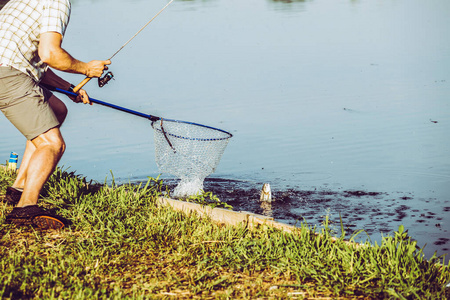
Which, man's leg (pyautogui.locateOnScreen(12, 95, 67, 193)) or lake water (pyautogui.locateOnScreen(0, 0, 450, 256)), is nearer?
man's leg (pyautogui.locateOnScreen(12, 95, 67, 193))

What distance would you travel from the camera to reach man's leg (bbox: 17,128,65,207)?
16.7ft

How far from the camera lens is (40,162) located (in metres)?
5.07

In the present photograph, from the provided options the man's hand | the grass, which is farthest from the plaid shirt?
the grass

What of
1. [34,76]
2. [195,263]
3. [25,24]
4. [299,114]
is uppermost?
[299,114]

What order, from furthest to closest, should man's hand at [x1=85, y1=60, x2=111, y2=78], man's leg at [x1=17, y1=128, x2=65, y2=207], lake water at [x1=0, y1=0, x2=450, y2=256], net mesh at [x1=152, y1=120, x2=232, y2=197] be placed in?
lake water at [x1=0, y1=0, x2=450, y2=256], net mesh at [x1=152, y1=120, x2=232, y2=197], man's hand at [x1=85, y1=60, x2=111, y2=78], man's leg at [x1=17, y1=128, x2=65, y2=207]

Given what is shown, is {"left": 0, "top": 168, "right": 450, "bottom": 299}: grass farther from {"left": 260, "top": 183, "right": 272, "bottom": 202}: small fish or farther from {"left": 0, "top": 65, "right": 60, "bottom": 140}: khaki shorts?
{"left": 260, "top": 183, "right": 272, "bottom": 202}: small fish

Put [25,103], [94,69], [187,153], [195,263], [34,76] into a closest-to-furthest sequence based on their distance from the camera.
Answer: [195,263] < [25,103] < [34,76] < [94,69] < [187,153]

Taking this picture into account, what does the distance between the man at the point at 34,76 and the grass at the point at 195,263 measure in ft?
1.06

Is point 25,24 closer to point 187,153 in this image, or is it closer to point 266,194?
point 187,153

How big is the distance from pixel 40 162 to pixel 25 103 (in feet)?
1.58

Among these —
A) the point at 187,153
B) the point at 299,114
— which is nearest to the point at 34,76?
the point at 187,153

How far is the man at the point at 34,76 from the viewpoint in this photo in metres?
4.90

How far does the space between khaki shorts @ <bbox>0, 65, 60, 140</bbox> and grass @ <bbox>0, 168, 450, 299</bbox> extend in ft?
2.81

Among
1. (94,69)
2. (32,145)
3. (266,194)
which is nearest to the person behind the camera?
(94,69)
